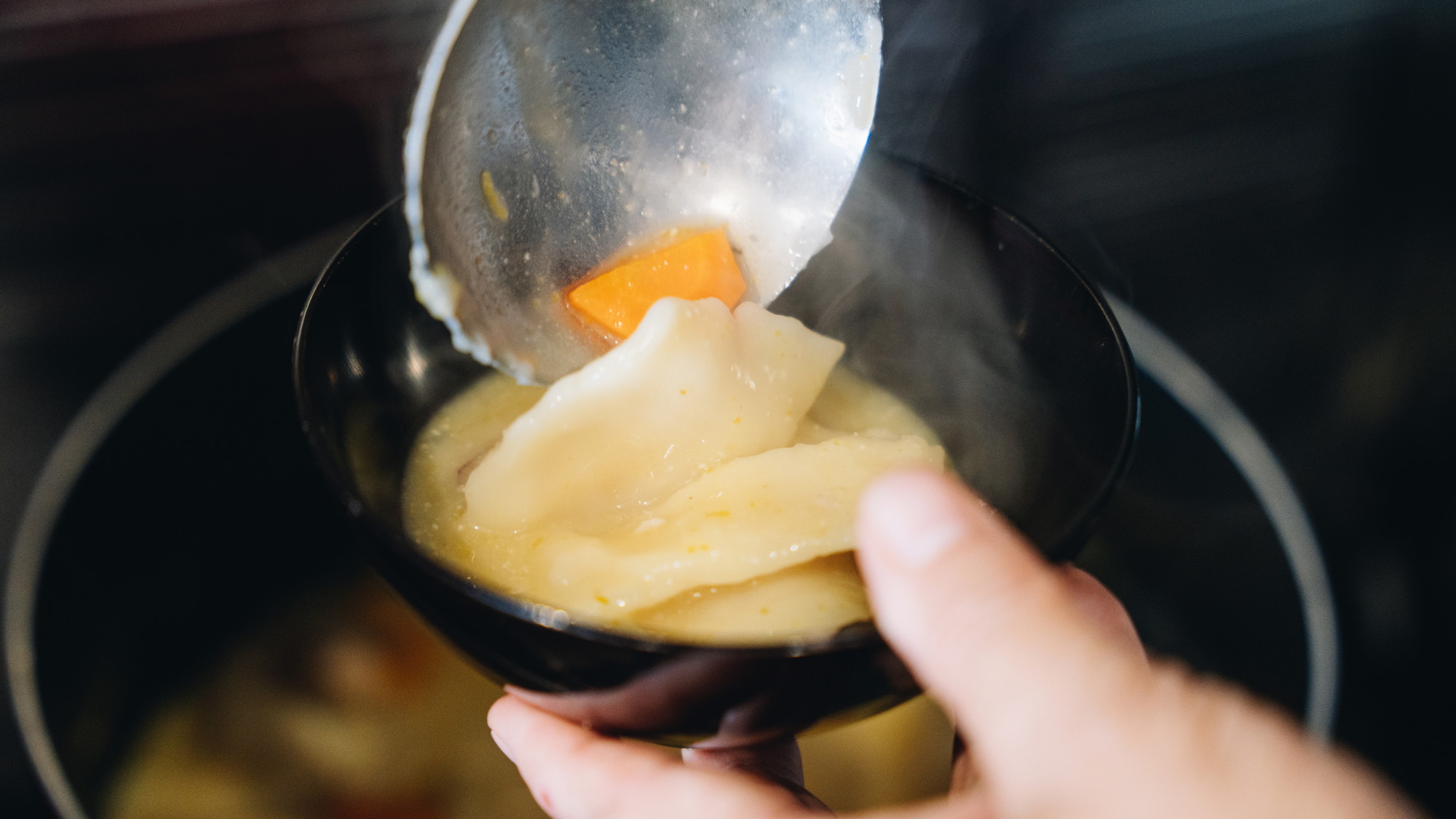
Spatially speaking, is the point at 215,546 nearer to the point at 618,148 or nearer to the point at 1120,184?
the point at 618,148

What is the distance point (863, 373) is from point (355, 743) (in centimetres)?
83

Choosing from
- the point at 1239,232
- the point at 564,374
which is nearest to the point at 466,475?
the point at 564,374

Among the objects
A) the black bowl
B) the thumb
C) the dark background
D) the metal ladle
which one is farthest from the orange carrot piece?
the dark background

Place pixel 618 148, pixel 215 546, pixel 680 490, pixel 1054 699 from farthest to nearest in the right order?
pixel 215 546, pixel 618 148, pixel 680 490, pixel 1054 699

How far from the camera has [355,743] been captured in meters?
1.20

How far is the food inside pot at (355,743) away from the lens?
114cm

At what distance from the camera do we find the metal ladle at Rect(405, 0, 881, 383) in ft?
2.80

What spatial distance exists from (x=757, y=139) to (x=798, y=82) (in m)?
0.07

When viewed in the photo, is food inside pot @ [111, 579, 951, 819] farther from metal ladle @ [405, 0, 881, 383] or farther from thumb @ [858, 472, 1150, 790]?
thumb @ [858, 472, 1150, 790]

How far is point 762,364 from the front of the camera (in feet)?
2.87

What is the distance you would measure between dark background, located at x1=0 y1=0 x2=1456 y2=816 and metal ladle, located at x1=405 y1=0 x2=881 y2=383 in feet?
1.45

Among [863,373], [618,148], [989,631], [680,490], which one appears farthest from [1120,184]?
[989,631]

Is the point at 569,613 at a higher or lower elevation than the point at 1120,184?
lower

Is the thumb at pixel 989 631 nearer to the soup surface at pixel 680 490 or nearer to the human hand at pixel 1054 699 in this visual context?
the human hand at pixel 1054 699
